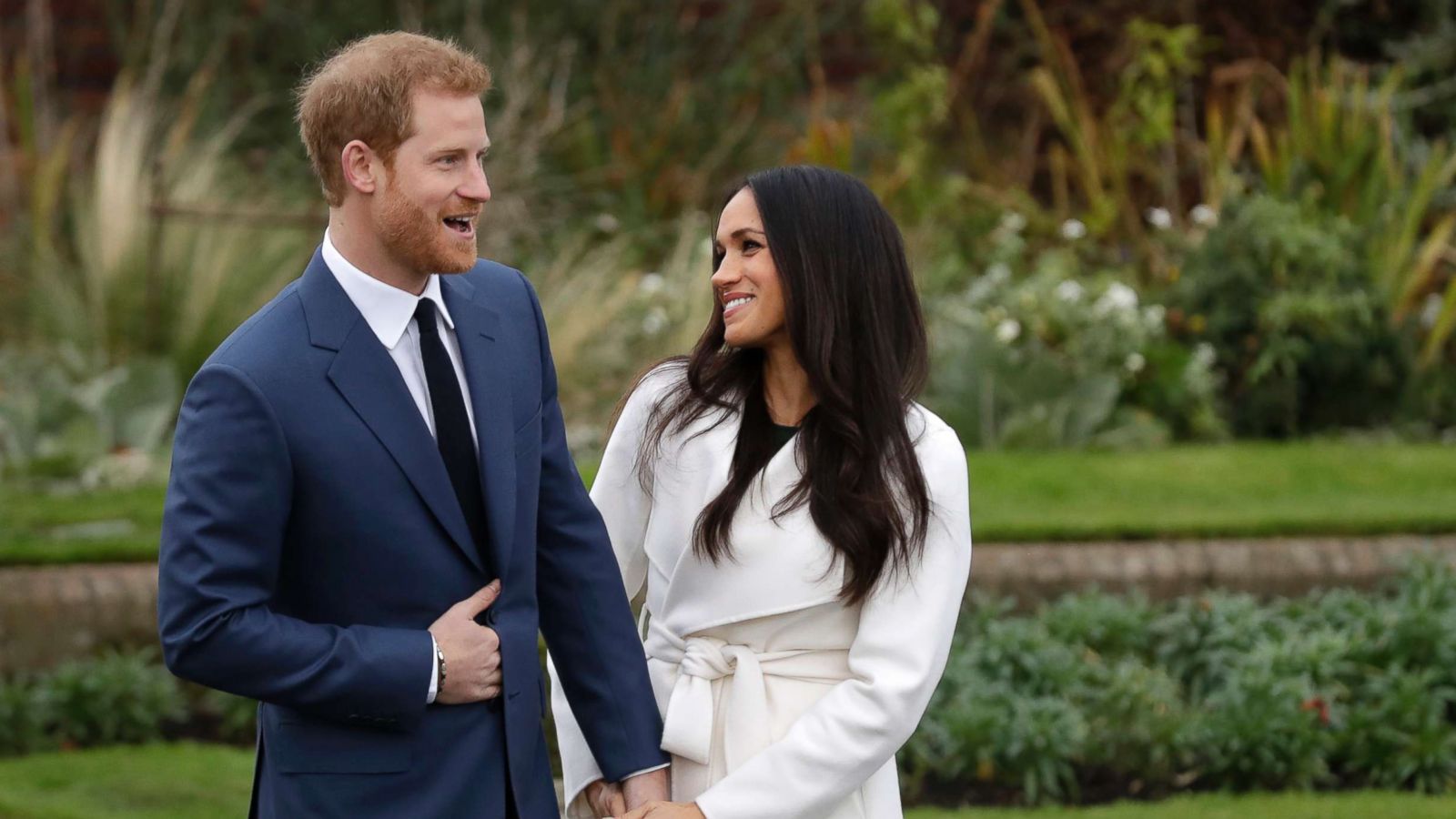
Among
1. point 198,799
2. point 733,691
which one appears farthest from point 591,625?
point 198,799

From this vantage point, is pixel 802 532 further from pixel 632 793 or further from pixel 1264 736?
pixel 1264 736

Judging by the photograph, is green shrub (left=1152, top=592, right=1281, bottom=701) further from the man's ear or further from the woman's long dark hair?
the man's ear

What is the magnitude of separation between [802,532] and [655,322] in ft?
17.8

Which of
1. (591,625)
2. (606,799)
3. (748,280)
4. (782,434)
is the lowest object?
(606,799)

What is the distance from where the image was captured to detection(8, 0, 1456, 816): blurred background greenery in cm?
527

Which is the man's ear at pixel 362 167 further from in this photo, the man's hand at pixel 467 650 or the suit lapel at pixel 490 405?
the man's hand at pixel 467 650

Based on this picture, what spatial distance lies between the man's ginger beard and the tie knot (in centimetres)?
8

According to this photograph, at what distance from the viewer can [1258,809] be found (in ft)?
15.8

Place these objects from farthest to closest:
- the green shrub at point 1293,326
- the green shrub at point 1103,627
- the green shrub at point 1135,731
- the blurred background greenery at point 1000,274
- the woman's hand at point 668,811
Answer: the green shrub at point 1293,326, the green shrub at point 1103,627, the blurred background greenery at point 1000,274, the green shrub at point 1135,731, the woman's hand at point 668,811

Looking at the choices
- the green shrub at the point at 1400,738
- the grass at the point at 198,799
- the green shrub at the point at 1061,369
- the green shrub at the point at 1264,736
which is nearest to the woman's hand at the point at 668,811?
the grass at the point at 198,799

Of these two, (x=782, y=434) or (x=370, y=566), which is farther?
(x=782, y=434)

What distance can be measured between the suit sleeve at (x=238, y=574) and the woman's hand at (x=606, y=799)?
525 mm

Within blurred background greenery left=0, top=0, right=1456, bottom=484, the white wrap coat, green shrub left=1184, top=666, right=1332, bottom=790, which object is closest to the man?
the white wrap coat

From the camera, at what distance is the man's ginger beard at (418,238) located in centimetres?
252
